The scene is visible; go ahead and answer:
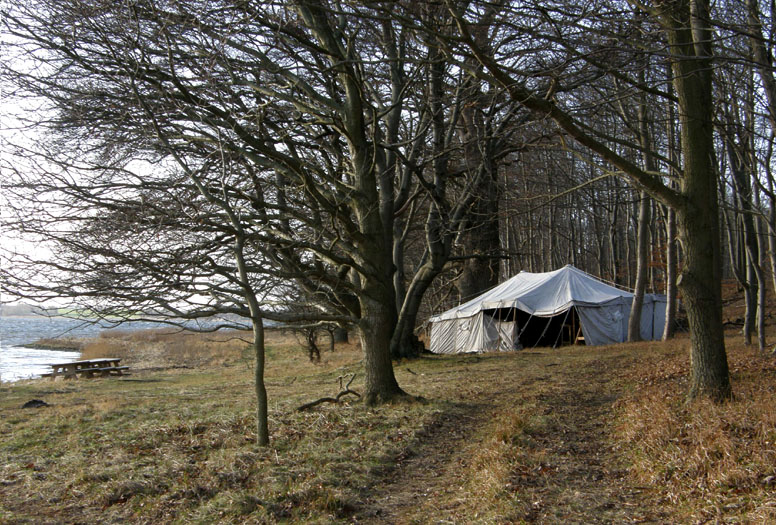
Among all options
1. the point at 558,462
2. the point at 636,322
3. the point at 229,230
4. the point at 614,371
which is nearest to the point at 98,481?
the point at 229,230

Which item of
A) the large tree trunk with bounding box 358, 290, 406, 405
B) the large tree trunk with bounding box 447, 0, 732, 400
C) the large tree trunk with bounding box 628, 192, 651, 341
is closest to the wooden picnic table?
the large tree trunk with bounding box 358, 290, 406, 405

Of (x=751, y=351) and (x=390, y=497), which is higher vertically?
(x=751, y=351)

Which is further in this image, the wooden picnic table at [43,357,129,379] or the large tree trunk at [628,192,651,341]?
the wooden picnic table at [43,357,129,379]

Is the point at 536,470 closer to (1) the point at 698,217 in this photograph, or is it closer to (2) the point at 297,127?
(1) the point at 698,217

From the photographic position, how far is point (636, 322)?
1828 cm

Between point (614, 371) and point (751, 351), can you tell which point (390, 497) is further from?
point (751, 351)

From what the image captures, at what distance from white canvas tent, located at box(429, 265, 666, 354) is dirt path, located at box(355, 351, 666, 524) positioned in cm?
1058

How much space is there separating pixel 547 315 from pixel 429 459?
46.6 ft

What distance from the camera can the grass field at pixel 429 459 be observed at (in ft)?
13.8

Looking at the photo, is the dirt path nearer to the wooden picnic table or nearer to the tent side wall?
the tent side wall

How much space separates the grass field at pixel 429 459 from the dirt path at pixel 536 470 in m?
0.02

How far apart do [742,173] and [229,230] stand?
931 centimetres

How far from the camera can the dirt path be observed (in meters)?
4.14

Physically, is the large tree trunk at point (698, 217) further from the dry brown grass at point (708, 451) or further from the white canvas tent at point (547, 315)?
the white canvas tent at point (547, 315)
